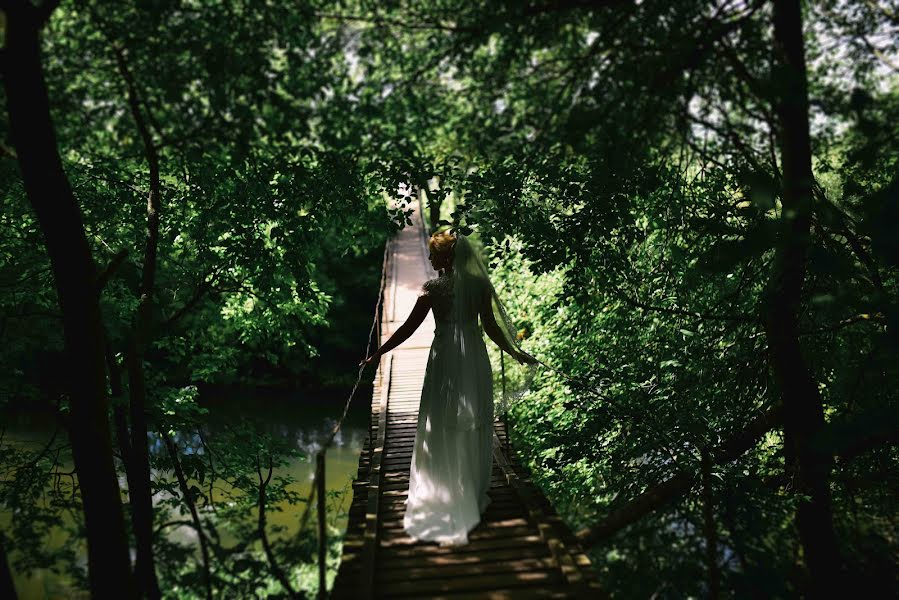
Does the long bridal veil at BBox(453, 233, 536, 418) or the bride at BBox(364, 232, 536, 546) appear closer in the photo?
the bride at BBox(364, 232, 536, 546)

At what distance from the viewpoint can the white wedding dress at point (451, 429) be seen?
375 centimetres

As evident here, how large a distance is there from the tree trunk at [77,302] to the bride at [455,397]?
1.45 meters

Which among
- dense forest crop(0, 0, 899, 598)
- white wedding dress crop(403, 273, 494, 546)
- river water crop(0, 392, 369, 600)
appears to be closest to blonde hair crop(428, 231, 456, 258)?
white wedding dress crop(403, 273, 494, 546)

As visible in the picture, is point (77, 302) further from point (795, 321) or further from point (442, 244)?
point (795, 321)

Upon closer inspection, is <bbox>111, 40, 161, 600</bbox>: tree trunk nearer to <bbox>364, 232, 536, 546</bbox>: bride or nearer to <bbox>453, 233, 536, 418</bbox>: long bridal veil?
<bbox>364, 232, 536, 546</bbox>: bride

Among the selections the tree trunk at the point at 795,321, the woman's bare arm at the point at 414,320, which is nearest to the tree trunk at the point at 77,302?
the woman's bare arm at the point at 414,320

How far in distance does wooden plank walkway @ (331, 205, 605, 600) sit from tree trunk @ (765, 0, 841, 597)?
1.09m

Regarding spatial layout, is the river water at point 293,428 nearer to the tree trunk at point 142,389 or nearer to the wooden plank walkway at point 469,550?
the tree trunk at point 142,389

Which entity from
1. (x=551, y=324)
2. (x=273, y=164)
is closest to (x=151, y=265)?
A: (x=273, y=164)

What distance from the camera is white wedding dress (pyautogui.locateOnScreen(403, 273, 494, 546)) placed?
3.75 metres

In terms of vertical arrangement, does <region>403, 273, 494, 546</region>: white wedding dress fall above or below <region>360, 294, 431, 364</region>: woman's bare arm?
below

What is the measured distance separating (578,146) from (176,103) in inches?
72.2

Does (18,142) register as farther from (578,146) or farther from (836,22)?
(836,22)

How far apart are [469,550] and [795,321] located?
6.61ft
